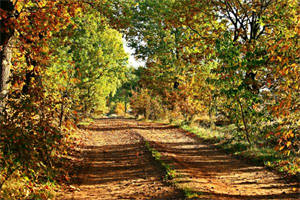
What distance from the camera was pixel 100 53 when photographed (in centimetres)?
1808

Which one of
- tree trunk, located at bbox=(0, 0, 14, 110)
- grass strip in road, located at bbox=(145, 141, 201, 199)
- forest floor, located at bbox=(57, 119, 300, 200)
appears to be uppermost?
tree trunk, located at bbox=(0, 0, 14, 110)

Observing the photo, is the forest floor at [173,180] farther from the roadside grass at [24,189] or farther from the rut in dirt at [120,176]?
the roadside grass at [24,189]

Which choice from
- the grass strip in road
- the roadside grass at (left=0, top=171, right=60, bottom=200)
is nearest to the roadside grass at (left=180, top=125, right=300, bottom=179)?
the grass strip in road

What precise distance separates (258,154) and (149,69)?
15.1 metres

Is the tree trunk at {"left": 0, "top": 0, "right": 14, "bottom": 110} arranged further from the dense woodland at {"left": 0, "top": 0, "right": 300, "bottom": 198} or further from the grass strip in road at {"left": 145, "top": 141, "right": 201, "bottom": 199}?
the grass strip in road at {"left": 145, "top": 141, "right": 201, "bottom": 199}

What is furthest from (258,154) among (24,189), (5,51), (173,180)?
(5,51)

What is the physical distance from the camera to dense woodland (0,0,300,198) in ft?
17.8

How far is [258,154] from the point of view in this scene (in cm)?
984

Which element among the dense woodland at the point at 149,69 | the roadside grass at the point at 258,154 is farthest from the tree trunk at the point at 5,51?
the roadside grass at the point at 258,154

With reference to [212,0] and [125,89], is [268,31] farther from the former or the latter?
[125,89]

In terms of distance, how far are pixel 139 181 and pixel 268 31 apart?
8.87 m

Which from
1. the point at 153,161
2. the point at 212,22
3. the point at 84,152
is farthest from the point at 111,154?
the point at 212,22

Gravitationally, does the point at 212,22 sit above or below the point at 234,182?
above

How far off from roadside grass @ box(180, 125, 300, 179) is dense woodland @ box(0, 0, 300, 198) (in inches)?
9.4
